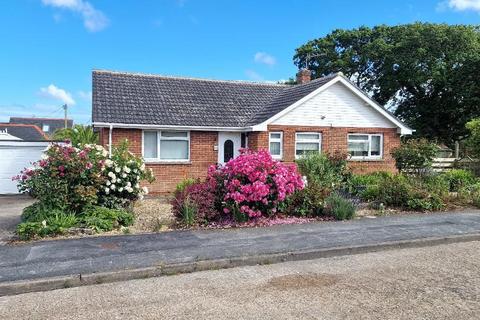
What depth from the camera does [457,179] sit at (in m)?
16.5

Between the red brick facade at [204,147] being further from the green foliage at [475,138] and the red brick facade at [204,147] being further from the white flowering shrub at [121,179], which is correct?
the white flowering shrub at [121,179]

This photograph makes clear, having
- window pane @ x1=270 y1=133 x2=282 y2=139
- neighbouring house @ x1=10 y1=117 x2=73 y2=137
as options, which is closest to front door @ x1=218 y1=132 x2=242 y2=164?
window pane @ x1=270 y1=133 x2=282 y2=139

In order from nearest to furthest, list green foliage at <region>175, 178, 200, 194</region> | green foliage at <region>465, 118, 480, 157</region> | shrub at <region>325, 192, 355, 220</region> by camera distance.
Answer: shrub at <region>325, 192, 355, 220</region> → green foliage at <region>175, 178, 200, 194</region> → green foliage at <region>465, 118, 480, 157</region>

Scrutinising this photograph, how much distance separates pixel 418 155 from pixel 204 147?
8.06m

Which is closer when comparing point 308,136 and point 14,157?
point 14,157

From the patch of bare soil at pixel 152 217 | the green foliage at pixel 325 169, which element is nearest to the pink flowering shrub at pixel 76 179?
the patch of bare soil at pixel 152 217

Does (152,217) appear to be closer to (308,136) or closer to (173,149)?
(173,149)

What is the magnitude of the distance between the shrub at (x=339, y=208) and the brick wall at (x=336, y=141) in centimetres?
661

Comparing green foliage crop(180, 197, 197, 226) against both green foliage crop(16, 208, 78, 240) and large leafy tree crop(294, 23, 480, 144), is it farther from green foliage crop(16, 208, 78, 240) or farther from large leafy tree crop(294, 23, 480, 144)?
large leafy tree crop(294, 23, 480, 144)

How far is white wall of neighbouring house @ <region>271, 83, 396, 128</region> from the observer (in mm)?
18484

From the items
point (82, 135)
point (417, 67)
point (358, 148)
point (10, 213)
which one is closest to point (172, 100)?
point (82, 135)

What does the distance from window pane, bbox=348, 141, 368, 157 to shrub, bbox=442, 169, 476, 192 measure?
12.3 feet

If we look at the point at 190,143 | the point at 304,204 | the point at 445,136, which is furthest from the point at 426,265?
the point at 445,136

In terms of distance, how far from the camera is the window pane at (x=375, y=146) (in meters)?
19.9
